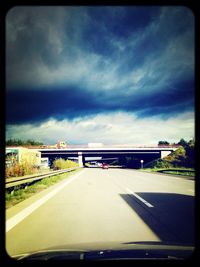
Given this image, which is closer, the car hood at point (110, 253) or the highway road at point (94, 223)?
the car hood at point (110, 253)

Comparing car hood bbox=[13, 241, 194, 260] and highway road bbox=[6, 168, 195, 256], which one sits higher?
car hood bbox=[13, 241, 194, 260]

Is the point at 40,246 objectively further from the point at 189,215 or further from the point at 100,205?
the point at 100,205

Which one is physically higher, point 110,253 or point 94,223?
point 110,253

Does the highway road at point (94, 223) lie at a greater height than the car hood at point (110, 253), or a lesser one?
lesser

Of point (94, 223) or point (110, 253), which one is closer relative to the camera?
point (110, 253)

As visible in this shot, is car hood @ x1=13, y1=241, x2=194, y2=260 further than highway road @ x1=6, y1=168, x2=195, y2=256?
No

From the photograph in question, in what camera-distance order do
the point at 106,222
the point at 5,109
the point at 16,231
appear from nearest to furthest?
the point at 5,109 → the point at 16,231 → the point at 106,222
